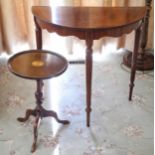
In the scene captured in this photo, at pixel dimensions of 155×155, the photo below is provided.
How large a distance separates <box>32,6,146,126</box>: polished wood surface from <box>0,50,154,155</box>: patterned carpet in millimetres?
171

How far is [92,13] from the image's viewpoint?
6.36ft

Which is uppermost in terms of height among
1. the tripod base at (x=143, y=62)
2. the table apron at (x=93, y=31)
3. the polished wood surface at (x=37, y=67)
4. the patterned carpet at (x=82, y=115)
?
the table apron at (x=93, y=31)

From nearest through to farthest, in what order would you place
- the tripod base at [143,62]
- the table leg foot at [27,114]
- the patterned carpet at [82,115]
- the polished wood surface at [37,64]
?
the polished wood surface at [37,64], the patterned carpet at [82,115], the table leg foot at [27,114], the tripod base at [143,62]

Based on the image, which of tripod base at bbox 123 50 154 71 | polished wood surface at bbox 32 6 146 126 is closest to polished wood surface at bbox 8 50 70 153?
polished wood surface at bbox 32 6 146 126

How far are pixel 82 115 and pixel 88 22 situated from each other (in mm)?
681

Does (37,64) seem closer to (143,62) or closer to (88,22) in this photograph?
(88,22)

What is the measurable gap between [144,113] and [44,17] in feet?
3.15

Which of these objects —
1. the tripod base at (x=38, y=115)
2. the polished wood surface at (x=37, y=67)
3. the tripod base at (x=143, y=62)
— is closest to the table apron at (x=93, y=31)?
the polished wood surface at (x=37, y=67)

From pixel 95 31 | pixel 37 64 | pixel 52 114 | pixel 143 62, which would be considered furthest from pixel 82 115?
pixel 143 62

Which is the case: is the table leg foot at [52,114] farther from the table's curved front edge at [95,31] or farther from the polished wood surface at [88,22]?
the table's curved front edge at [95,31]

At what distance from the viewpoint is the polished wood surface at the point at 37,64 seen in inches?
66.0

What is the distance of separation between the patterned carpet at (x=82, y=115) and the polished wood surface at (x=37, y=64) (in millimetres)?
469

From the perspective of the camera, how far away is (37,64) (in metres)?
1.78

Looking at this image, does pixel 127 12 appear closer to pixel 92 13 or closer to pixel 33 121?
pixel 92 13
